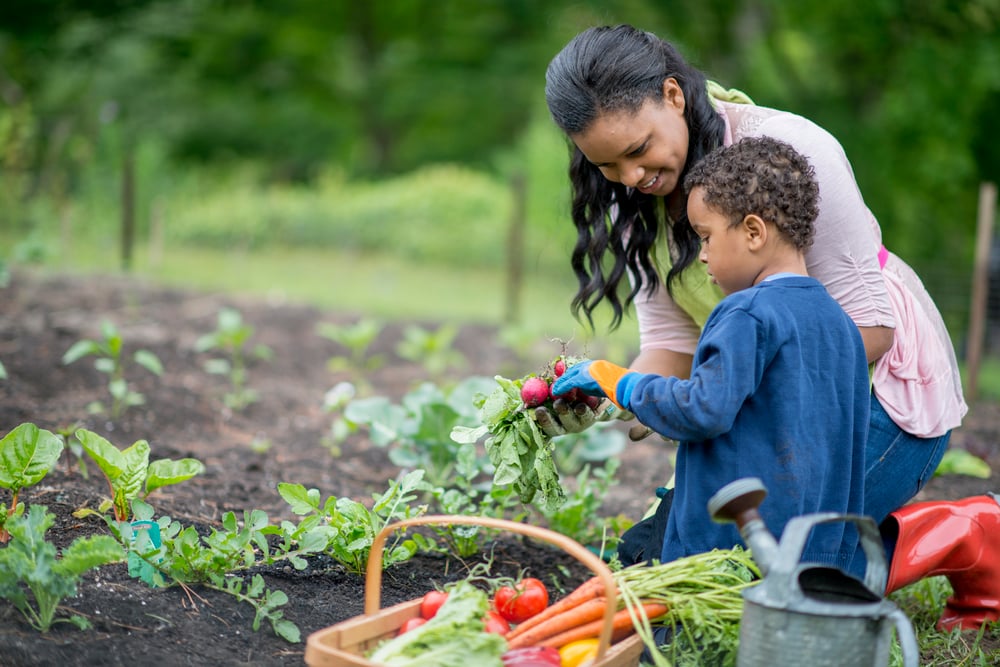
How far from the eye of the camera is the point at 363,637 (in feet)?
6.36

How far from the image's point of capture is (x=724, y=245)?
2.16 metres

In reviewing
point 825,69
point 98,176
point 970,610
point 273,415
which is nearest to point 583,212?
point 970,610

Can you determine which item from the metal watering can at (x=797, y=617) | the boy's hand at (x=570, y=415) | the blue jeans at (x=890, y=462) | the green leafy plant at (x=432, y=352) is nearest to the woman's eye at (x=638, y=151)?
the boy's hand at (x=570, y=415)

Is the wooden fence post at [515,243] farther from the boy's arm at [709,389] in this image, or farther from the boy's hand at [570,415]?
the boy's arm at [709,389]

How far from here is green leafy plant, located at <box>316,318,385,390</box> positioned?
17.6 ft

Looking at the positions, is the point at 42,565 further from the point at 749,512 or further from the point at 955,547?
the point at 955,547

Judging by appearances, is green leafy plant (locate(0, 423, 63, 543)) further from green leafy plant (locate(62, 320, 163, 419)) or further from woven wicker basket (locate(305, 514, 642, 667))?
green leafy plant (locate(62, 320, 163, 419))

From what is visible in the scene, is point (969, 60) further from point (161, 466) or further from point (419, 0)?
point (419, 0)

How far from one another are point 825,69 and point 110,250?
37.3 feet

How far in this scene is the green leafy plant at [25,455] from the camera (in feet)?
7.84

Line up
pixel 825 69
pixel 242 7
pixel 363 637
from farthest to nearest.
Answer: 1. pixel 242 7
2. pixel 825 69
3. pixel 363 637

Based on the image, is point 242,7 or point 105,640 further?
point 242,7

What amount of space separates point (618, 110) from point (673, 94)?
19cm

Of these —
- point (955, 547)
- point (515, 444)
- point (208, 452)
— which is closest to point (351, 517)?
point (515, 444)
